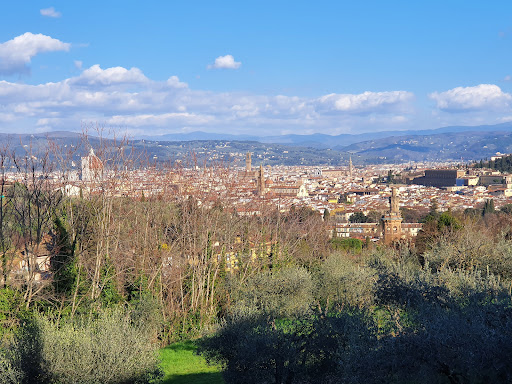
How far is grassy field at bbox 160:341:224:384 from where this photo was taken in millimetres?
10008

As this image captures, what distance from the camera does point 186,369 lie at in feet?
35.6

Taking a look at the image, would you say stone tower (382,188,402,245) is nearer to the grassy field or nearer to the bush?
the grassy field

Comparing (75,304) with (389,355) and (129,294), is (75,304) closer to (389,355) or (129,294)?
(129,294)

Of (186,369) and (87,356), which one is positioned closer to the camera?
(87,356)

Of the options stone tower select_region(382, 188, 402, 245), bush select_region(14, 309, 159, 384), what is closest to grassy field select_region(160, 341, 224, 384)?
bush select_region(14, 309, 159, 384)

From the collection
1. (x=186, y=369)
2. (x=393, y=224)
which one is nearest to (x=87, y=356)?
(x=186, y=369)

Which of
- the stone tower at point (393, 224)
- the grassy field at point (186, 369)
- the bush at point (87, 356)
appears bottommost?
the stone tower at point (393, 224)

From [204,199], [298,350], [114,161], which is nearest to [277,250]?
[204,199]

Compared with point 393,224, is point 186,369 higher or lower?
higher

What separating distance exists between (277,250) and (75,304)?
23.7ft

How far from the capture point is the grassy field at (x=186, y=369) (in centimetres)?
1001

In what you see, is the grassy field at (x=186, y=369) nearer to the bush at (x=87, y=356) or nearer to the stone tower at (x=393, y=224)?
the bush at (x=87, y=356)

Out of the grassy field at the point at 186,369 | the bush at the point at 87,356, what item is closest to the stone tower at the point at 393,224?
the grassy field at the point at 186,369

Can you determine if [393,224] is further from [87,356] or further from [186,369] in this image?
[87,356]
